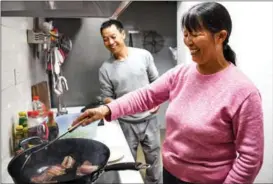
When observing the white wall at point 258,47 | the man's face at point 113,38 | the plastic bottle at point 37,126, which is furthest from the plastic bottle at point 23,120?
the white wall at point 258,47

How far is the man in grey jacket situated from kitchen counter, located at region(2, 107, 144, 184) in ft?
0.54

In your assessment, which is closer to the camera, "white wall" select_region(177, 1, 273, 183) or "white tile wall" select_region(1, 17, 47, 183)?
"white wall" select_region(177, 1, 273, 183)

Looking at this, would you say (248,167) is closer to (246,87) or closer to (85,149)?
(246,87)

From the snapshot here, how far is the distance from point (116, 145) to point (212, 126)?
0.55 m

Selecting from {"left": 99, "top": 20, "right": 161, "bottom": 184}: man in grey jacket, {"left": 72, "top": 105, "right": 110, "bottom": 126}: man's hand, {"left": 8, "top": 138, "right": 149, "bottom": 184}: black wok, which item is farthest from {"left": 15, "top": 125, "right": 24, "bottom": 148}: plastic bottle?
{"left": 99, "top": 20, "right": 161, "bottom": 184}: man in grey jacket

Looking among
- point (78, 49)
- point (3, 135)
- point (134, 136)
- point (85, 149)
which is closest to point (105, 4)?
point (85, 149)

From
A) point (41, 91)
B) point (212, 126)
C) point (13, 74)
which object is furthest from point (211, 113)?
point (41, 91)

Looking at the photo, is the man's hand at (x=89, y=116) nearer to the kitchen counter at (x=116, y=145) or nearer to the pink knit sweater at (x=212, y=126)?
the pink knit sweater at (x=212, y=126)

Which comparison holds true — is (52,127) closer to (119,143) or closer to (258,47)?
(119,143)

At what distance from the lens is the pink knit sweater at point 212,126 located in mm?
642

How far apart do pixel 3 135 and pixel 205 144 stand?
0.75 m

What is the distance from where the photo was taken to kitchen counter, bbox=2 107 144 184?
2.68ft

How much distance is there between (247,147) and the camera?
65 centimetres

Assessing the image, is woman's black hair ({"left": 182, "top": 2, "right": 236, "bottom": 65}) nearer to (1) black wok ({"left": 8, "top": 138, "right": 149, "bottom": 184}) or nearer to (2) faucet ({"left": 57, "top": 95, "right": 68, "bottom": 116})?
(1) black wok ({"left": 8, "top": 138, "right": 149, "bottom": 184})
